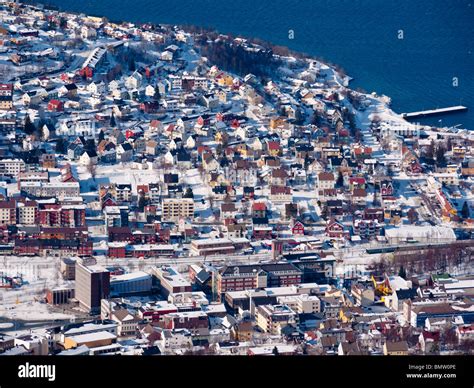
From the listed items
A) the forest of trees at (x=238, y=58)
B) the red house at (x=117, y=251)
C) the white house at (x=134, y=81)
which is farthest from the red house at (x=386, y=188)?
the forest of trees at (x=238, y=58)

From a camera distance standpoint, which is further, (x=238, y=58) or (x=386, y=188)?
(x=238, y=58)

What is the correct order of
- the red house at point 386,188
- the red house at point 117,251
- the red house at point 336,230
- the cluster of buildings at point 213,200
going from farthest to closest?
the red house at point 386,188, the red house at point 336,230, the red house at point 117,251, the cluster of buildings at point 213,200

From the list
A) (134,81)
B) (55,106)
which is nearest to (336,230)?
(55,106)

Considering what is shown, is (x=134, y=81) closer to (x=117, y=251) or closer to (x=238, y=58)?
(x=238, y=58)

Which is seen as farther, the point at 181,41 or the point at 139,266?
the point at 181,41

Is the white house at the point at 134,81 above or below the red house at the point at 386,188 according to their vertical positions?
above

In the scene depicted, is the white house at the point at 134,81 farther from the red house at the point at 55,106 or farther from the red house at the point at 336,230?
the red house at the point at 336,230

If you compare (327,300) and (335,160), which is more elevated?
(335,160)

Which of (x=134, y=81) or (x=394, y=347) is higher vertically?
(x=134, y=81)
